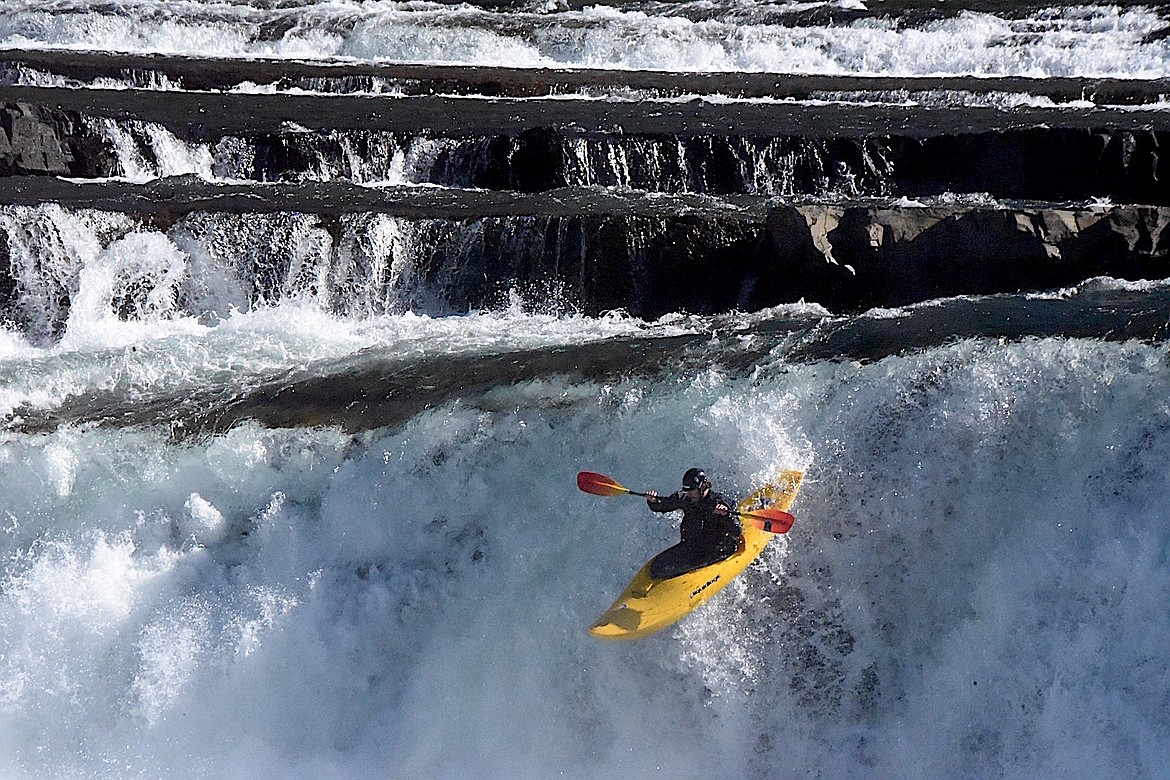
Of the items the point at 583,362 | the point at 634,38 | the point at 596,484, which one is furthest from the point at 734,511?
the point at 634,38

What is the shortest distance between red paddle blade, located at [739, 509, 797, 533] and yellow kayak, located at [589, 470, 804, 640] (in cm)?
21

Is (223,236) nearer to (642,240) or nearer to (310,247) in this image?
(310,247)

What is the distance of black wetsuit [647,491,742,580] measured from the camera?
24.1 ft

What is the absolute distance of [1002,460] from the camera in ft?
25.6

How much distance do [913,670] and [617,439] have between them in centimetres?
227

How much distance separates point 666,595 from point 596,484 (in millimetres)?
785

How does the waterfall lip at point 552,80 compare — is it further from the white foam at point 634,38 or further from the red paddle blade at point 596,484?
the red paddle blade at point 596,484

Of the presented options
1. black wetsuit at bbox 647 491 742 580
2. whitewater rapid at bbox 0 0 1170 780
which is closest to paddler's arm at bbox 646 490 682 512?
black wetsuit at bbox 647 491 742 580

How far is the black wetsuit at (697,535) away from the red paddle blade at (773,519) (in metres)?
0.12

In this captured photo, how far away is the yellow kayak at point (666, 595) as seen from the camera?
7.31 meters

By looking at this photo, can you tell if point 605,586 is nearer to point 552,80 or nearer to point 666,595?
point 666,595

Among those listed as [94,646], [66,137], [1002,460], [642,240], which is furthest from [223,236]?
[1002,460]

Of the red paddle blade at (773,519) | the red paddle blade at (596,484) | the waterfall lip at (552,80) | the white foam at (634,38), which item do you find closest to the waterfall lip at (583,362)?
the red paddle blade at (596,484)

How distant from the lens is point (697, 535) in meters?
7.42
